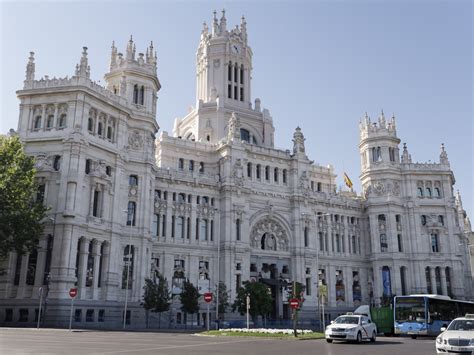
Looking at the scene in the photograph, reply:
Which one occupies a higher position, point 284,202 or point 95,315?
point 284,202

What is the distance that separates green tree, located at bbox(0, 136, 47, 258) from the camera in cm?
4388

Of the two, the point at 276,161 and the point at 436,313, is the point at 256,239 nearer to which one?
the point at 276,161

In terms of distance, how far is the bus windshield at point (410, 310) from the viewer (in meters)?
40.8

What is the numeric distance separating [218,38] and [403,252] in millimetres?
50465

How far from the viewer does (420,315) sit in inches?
Answer: 1606

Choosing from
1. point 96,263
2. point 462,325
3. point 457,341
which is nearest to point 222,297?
point 96,263

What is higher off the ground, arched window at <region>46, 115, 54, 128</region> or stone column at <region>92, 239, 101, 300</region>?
arched window at <region>46, 115, 54, 128</region>

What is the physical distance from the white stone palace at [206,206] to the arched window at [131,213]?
13 centimetres

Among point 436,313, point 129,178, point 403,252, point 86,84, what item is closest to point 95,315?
point 129,178

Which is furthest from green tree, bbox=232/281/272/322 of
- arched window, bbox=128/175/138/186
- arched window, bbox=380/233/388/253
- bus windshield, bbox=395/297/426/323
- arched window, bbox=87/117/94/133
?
arched window, bbox=380/233/388/253

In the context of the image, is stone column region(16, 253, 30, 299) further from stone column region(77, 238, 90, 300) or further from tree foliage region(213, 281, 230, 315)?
tree foliage region(213, 281, 230, 315)

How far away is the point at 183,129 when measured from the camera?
8894 cm

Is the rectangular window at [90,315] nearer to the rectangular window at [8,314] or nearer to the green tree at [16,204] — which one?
the rectangular window at [8,314]

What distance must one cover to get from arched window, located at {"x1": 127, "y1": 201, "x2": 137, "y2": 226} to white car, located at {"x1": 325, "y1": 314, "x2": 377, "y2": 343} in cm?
3311
